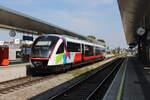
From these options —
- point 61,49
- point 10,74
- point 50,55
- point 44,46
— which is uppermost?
point 44,46

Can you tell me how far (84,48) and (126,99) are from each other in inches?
560

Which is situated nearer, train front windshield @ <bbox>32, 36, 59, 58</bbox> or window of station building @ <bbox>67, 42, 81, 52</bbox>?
train front windshield @ <bbox>32, 36, 59, 58</bbox>

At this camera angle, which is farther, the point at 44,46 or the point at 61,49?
the point at 61,49

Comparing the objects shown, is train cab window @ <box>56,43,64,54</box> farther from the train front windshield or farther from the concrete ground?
the concrete ground

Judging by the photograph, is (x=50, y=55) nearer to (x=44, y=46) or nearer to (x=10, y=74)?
(x=44, y=46)

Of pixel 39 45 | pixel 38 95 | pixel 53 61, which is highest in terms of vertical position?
pixel 39 45

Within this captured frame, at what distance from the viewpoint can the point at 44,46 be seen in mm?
14484

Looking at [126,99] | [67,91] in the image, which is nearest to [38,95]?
[67,91]

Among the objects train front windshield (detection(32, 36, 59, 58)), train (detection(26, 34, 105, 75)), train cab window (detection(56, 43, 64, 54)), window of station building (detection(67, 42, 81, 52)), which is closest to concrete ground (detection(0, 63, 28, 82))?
train (detection(26, 34, 105, 75))

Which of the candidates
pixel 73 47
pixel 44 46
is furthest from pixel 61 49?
pixel 73 47

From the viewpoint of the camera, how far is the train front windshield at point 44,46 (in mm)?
14172

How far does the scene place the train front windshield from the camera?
14172 millimetres

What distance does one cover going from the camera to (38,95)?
865 centimetres

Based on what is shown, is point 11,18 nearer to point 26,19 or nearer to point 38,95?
point 26,19
